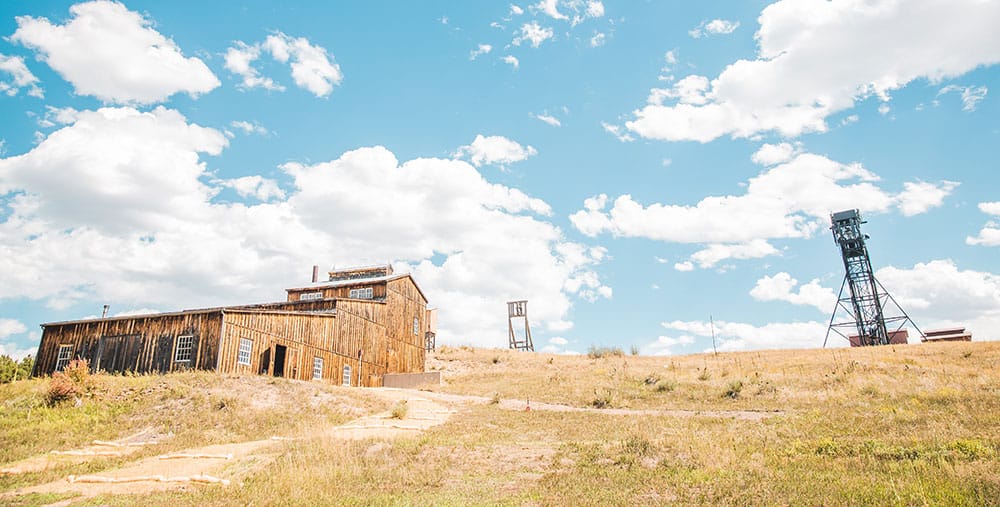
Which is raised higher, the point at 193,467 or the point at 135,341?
the point at 135,341

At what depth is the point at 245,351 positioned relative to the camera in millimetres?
30500

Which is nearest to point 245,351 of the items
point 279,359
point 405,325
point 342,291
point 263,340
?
point 263,340

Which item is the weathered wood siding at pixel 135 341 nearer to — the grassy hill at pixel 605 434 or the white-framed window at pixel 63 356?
the white-framed window at pixel 63 356

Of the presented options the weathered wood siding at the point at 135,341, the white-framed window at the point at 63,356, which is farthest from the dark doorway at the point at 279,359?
the white-framed window at the point at 63,356

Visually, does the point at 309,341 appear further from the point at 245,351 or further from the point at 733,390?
the point at 733,390

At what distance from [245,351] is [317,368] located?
5.08 meters

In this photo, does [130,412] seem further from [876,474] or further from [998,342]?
[998,342]

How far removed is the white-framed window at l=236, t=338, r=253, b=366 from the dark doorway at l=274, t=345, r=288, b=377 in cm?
196

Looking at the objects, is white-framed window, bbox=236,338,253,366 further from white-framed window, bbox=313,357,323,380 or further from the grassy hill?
white-framed window, bbox=313,357,323,380

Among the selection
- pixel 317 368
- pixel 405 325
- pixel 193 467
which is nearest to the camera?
pixel 193 467

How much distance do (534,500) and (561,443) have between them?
6067 millimetres

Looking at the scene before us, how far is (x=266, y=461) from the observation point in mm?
15320

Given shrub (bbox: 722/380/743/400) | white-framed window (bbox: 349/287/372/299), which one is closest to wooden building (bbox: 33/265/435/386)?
white-framed window (bbox: 349/287/372/299)

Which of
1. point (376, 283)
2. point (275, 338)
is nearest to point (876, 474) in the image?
point (275, 338)
